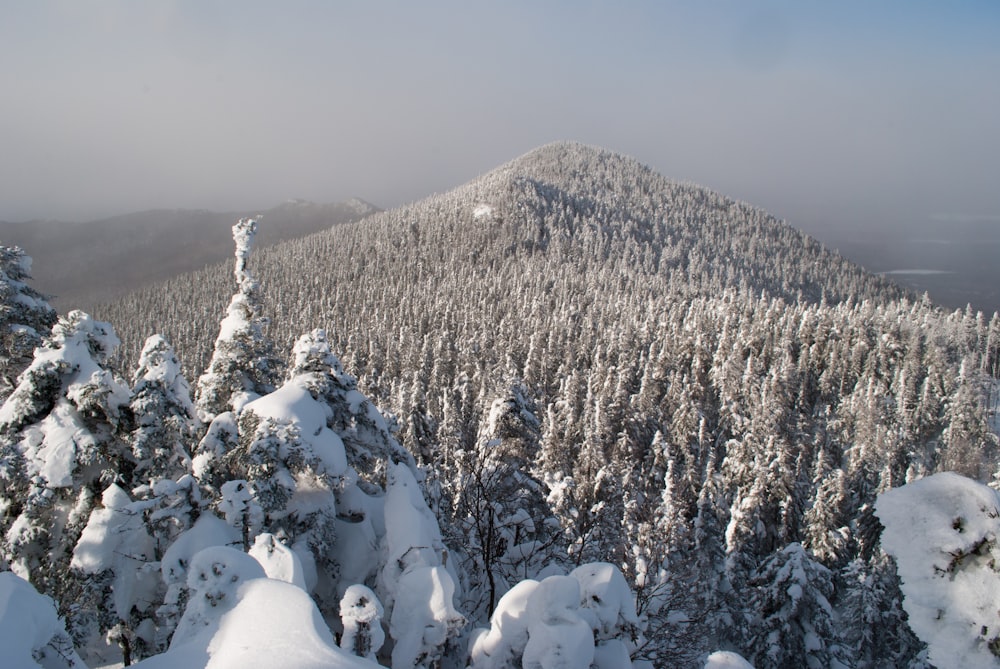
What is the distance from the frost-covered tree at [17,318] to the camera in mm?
10336

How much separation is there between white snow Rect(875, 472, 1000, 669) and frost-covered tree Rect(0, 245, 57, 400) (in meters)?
13.8

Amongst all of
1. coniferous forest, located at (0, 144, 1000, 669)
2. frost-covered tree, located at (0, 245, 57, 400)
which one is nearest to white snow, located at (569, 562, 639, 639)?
coniferous forest, located at (0, 144, 1000, 669)

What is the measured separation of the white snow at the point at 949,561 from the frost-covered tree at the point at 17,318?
45.4ft

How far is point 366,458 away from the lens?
11.1m

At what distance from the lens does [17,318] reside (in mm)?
10516

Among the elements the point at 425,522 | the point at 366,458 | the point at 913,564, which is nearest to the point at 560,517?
the point at 366,458

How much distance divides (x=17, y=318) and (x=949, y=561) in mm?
14360

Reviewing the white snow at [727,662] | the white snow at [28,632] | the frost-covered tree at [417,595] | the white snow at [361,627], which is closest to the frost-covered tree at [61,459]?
the frost-covered tree at [417,595]

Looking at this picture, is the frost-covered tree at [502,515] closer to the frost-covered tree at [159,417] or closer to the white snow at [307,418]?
the white snow at [307,418]

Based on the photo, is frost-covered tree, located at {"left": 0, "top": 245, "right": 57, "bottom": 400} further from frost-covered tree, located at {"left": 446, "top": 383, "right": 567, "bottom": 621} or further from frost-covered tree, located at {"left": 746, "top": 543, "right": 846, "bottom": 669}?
frost-covered tree, located at {"left": 746, "top": 543, "right": 846, "bottom": 669}

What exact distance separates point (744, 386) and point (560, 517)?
49.0m

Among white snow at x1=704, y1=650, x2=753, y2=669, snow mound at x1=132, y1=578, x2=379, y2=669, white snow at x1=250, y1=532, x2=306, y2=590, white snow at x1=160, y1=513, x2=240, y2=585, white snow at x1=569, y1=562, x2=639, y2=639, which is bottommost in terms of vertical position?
white snow at x1=160, y1=513, x2=240, y2=585

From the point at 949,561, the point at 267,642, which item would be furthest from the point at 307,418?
the point at 949,561

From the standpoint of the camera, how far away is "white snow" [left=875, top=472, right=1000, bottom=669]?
2.28 meters
